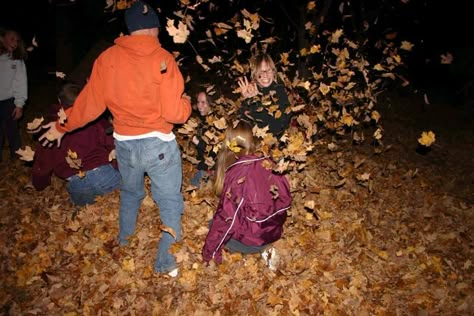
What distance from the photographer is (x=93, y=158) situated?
3.90 metres

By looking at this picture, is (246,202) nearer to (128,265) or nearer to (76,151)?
(128,265)

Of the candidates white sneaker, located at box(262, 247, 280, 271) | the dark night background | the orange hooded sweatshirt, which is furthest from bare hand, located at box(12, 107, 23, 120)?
white sneaker, located at box(262, 247, 280, 271)

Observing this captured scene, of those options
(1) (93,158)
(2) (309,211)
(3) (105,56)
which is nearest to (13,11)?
(1) (93,158)

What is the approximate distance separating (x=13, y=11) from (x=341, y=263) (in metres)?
16.3

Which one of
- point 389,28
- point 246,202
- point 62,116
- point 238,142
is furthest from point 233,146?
point 389,28

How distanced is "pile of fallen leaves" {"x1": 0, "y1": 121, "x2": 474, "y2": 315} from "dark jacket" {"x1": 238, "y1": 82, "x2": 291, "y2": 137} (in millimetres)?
994

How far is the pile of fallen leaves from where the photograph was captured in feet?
10.4

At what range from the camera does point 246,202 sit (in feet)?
10.00

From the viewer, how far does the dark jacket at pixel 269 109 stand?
382 centimetres

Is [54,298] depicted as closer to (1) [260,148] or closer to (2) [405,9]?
(1) [260,148]

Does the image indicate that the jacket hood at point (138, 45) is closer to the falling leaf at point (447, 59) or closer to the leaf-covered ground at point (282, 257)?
the leaf-covered ground at point (282, 257)

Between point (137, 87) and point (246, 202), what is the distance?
140cm

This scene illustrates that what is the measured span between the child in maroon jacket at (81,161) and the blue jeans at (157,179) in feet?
2.82

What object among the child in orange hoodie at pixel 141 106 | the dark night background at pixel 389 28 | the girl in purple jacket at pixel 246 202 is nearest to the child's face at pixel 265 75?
the girl in purple jacket at pixel 246 202
